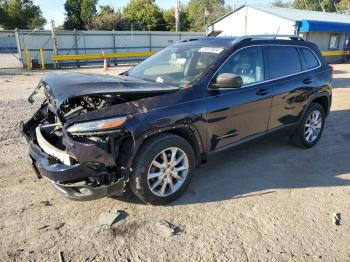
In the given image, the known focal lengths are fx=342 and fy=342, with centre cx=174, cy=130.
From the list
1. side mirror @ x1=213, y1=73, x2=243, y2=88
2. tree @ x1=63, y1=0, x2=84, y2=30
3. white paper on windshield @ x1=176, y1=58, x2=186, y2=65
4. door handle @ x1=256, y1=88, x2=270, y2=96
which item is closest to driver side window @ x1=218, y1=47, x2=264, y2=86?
door handle @ x1=256, y1=88, x2=270, y2=96

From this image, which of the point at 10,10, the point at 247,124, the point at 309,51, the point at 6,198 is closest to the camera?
the point at 6,198

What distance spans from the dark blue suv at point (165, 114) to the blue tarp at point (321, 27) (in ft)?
67.4

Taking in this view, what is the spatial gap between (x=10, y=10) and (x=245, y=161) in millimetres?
64786

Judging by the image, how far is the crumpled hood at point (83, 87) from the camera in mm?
3391

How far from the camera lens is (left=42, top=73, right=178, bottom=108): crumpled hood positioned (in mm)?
3391

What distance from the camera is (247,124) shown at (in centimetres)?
463

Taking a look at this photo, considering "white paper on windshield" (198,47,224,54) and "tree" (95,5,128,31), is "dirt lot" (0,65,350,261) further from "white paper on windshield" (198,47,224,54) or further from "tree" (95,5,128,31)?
"tree" (95,5,128,31)

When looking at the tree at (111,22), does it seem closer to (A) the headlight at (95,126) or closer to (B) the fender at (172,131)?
(B) the fender at (172,131)

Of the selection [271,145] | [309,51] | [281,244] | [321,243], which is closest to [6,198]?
[281,244]

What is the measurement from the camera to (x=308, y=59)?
5703 mm

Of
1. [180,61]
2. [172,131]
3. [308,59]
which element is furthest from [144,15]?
[172,131]

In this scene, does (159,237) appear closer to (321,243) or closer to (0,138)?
(321,243)

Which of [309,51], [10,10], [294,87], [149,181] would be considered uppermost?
[10,10]

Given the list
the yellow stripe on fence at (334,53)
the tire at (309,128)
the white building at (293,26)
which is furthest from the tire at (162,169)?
the yellow stripe on fence at (334,53)
